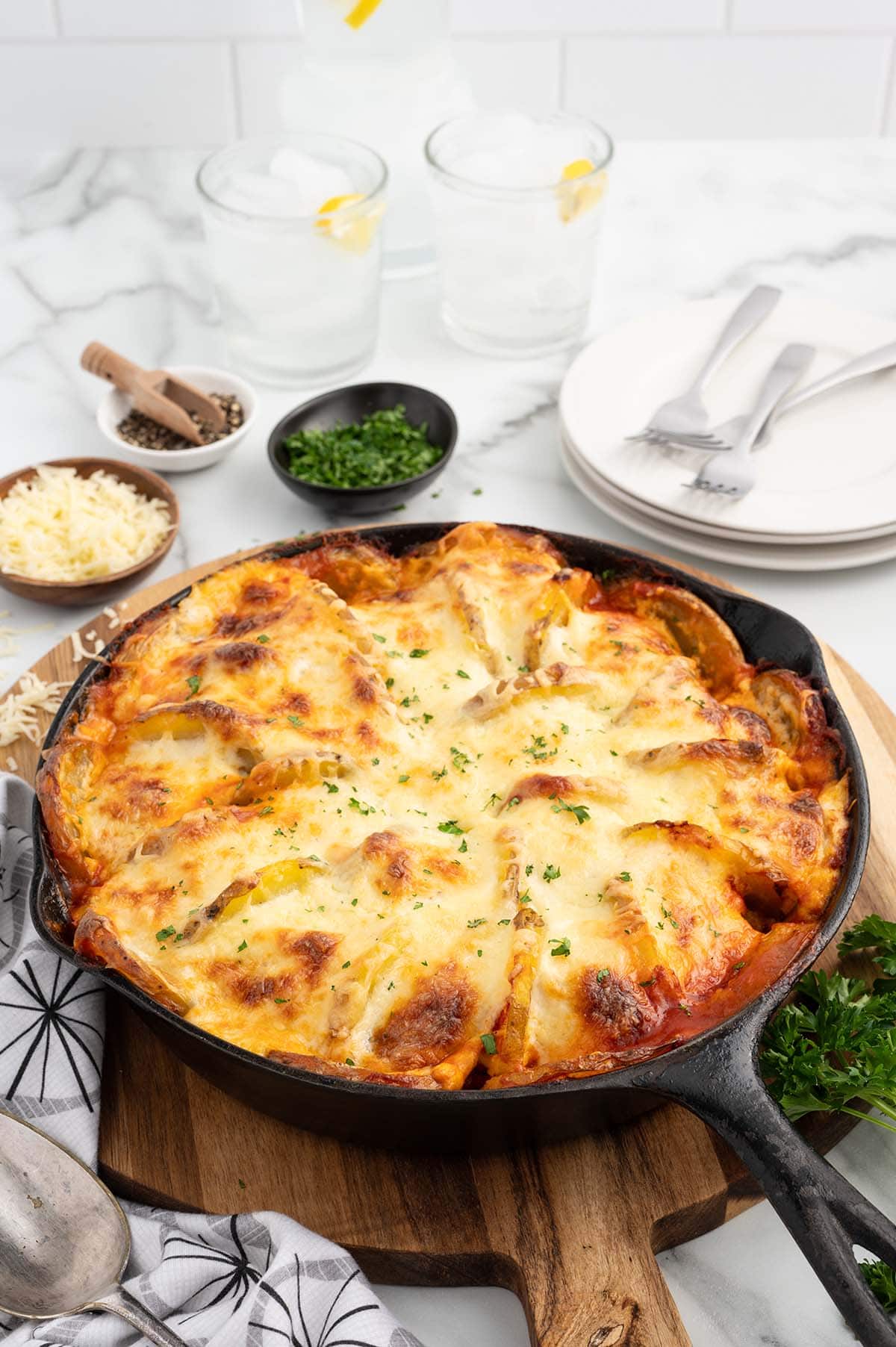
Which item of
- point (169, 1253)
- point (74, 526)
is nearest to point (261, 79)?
point (74, 526)

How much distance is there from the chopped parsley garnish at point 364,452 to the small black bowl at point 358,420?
3 cm

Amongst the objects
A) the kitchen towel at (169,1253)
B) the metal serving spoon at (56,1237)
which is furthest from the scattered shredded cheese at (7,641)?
the metal serving spoon at (56,1237)

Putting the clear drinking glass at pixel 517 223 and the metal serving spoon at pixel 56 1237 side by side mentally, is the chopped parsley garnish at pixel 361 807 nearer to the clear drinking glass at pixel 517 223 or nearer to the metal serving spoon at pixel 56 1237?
the metal serving spoon at pixel 56 1237

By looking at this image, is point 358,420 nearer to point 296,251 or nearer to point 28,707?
point 296,251

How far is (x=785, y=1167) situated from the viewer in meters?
1.97

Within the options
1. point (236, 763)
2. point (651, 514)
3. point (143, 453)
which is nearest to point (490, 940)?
point (236, 763)

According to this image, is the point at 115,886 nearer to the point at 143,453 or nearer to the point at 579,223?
the point at 143,453

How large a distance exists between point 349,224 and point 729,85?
2.51 meters

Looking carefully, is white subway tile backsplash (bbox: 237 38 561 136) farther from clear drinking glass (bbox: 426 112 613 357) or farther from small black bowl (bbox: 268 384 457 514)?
small black bowl (bbox: 268 384 457 514)

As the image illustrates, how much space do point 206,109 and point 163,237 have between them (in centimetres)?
75

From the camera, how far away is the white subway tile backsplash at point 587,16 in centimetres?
543

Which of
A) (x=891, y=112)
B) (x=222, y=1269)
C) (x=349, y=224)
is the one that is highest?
(x=349, y=224)

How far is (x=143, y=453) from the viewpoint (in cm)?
398

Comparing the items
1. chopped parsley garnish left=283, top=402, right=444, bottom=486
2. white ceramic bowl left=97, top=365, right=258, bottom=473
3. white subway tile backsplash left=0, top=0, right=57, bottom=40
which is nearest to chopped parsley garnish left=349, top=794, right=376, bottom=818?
chopped parsley garnish left=283, top=402, right=444, bottom=486
